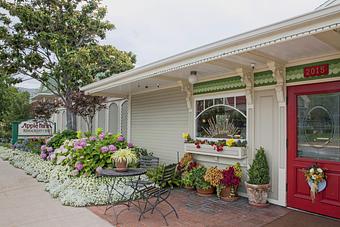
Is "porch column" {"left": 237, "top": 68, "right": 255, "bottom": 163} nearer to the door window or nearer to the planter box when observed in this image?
the planter box

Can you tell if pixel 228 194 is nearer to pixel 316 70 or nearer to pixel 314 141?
pixel 314 141

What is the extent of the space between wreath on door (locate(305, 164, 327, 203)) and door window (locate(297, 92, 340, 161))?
0.24 metres

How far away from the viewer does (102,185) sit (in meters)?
5.48

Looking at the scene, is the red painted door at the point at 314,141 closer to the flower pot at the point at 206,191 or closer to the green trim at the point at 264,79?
the green trim at the point at 264,79

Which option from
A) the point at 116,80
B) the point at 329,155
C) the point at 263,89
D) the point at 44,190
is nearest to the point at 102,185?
the point at 44,190

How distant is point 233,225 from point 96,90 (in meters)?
5.77

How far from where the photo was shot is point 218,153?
5.56 m

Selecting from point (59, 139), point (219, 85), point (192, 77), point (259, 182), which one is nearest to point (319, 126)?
point (259, 182)

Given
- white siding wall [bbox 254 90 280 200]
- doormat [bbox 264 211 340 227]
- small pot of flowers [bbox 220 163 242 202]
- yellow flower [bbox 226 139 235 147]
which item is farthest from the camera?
yellow flower [bbox 226 139 235 147]

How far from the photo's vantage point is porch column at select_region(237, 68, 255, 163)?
16.9ft

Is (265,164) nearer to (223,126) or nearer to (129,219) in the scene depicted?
(223,126)

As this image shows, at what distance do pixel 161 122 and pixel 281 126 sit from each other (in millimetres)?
3718

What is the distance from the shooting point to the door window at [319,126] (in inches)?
162

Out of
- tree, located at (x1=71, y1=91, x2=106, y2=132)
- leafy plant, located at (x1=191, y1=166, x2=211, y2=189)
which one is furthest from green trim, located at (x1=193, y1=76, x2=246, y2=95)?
tree, located at (x1=71, y1=91, x2=106, y2=132)
